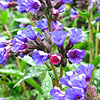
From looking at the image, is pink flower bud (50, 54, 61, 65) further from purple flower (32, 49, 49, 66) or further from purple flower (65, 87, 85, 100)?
purple flower (65, 87, 85, 100)

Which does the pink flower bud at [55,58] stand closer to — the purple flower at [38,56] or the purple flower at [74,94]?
the purple flower at [38,56]

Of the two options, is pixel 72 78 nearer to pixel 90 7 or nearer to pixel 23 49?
pixel 23 49

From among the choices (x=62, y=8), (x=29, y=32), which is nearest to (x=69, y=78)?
(x=29, y=32)

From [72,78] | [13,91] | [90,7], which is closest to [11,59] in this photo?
[13,91]

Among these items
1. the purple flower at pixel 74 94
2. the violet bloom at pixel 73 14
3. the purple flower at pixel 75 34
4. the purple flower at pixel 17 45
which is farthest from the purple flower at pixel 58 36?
the violet bloom at pixel 73 14

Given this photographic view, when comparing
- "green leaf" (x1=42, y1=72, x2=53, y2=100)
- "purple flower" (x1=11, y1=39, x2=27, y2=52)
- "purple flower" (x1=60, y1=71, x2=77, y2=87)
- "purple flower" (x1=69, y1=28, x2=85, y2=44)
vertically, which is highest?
"purple flower" (x1=69, y1=28, x2=85, y2=44)

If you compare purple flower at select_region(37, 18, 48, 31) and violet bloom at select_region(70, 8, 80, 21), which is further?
violet bloom at select_region(70, 8, 80, 21)

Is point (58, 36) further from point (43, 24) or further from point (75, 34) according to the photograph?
point (43, 24)

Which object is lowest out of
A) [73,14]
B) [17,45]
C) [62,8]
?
[73,14]

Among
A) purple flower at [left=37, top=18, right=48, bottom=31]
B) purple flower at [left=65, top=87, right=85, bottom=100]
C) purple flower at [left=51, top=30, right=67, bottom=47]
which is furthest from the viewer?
purple flower at [left=37, top=18, right=48, bottom=31]

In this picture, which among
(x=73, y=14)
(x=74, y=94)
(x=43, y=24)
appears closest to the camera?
(x=74, y=94)

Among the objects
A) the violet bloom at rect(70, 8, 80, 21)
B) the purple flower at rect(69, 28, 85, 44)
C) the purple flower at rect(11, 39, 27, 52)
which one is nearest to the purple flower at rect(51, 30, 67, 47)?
the purple flower at rect(69, 28, 85, 44)
